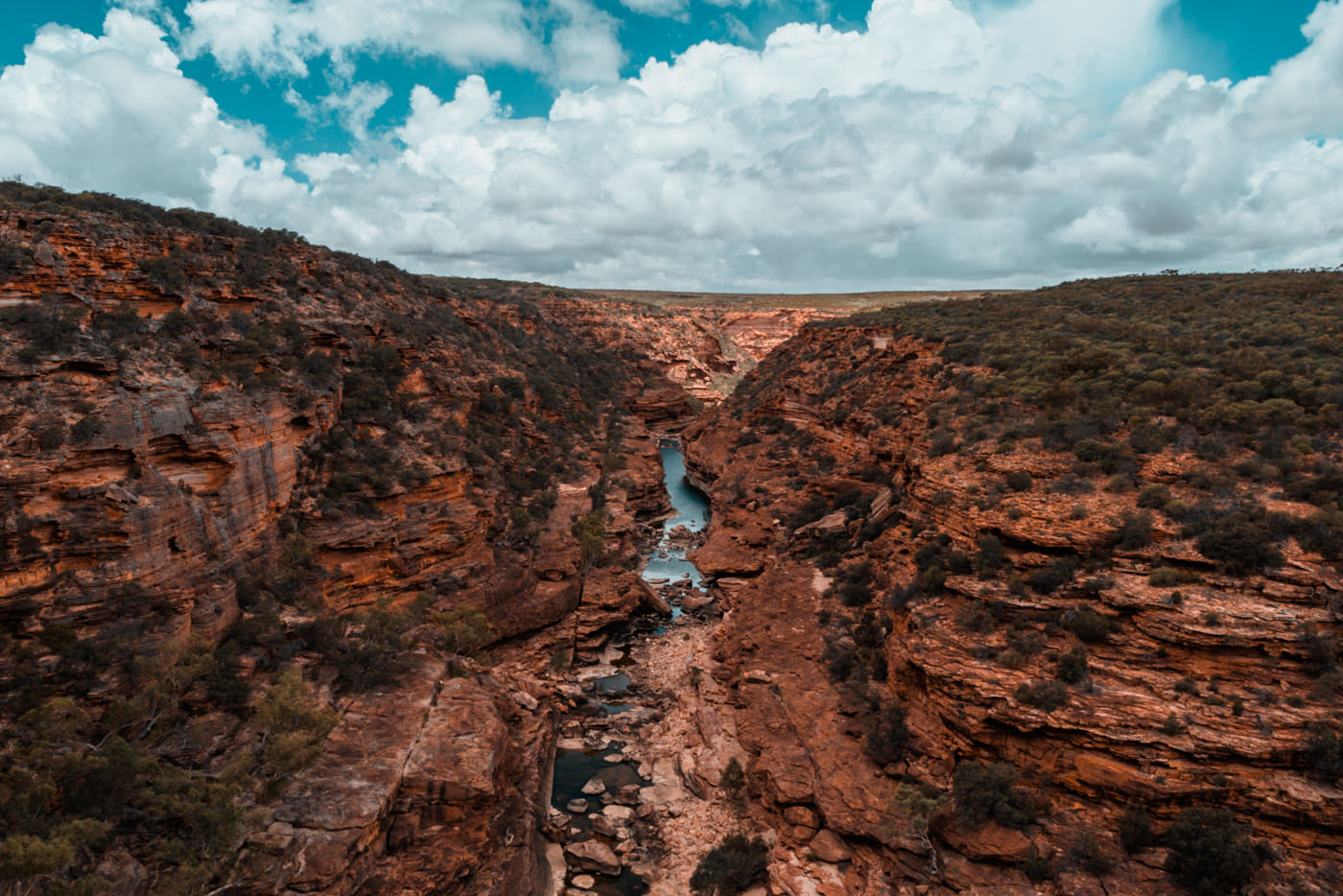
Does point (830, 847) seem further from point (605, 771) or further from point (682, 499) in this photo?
point (682, 499)

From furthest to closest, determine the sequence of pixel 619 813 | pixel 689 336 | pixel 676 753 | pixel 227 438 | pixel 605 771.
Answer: pixel 689 336 → pixel 676 753 → pixel 605 771 → pixel 619 813 → pixel 227 438

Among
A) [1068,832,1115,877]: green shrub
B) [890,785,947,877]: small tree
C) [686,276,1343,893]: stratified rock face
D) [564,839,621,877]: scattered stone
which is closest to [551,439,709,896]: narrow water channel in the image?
[564,839,621,877]: scattered stone

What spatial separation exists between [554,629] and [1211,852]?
2600cm

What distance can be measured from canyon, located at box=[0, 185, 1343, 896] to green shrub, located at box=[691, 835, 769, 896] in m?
0.46

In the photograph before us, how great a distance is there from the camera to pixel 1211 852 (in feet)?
43.9

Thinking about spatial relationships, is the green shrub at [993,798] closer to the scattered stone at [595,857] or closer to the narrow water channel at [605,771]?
the narrow water channel at [605,771]

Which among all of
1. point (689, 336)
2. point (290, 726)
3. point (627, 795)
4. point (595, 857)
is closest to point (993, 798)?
point (595, 857)

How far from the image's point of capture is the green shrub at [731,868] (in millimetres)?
18359

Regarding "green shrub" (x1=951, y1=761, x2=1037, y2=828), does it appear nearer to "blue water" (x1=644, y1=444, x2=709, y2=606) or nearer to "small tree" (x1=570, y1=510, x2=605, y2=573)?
"blue water" (x1=644, y1=444, x2=709, y2=606)

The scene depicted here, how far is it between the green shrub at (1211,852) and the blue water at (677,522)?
88.7ft

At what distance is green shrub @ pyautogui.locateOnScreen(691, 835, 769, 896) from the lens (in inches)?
723

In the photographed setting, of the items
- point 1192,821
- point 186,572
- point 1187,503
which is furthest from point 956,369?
point 186,572

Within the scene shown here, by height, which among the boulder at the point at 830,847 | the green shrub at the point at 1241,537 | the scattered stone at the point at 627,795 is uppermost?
the green shrub at the point at 1241,537

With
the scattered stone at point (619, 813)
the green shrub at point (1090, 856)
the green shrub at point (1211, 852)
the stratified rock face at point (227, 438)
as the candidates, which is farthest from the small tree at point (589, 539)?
the green shrub at point (1211, 852)
